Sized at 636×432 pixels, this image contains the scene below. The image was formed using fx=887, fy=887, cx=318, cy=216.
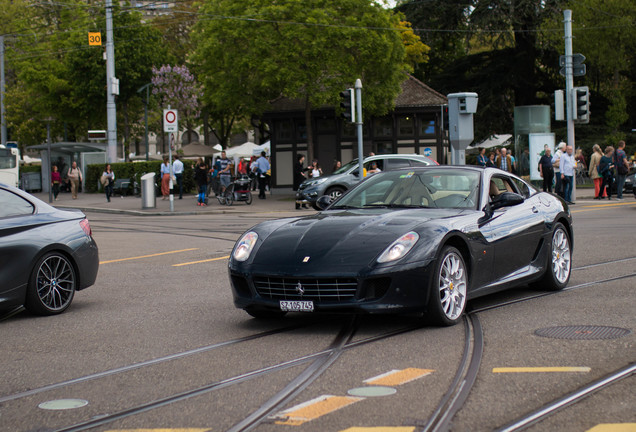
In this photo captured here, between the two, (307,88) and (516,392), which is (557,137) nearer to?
(307,88)

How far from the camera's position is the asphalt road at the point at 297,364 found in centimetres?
462

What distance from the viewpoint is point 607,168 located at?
2844 centimetres

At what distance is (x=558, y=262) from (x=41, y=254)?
205 inches

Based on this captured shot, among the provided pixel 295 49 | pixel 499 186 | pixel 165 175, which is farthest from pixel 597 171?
pixel 499 186

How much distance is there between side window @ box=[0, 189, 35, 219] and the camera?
8.45 m

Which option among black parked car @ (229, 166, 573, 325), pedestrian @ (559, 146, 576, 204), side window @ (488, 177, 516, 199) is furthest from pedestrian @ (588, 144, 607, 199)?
black parked car @ (229, 166, 573, 325)

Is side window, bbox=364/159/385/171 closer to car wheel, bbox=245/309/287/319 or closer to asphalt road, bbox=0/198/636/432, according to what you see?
asphalt road, bbox=0/198/636/432

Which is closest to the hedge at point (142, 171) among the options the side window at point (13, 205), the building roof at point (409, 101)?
the building roof at point (409, 101)

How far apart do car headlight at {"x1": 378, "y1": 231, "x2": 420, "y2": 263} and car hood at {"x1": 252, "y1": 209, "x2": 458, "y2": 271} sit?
0.04m

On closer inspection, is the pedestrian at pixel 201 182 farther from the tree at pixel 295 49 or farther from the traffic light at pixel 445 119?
the traffic light at pixel 445 119

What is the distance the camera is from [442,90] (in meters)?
52.8

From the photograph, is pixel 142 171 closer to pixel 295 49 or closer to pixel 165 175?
pixel 165 175

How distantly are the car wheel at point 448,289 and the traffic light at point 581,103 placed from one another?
74.5 ft

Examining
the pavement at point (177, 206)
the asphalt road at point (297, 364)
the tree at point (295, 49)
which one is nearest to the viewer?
the asphalt road at point (297, 364)
